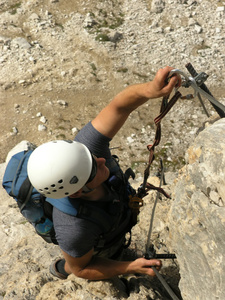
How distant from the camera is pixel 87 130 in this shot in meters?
4.24

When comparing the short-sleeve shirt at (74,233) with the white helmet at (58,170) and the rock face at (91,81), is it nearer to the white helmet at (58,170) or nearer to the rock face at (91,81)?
the white helmet at (58,170)

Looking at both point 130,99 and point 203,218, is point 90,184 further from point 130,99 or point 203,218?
point 203,218

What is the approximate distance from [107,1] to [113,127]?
11.7 metres

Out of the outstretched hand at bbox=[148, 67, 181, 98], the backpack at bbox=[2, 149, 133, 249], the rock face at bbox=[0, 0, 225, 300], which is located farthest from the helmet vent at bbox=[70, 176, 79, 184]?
the rock face at bbox=[0, 0, 225, 300]

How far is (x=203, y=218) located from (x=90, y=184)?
1505 millimetres

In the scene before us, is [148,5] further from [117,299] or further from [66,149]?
[117,299]

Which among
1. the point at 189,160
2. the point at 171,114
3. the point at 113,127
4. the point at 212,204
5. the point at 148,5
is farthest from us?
the point at 148,5

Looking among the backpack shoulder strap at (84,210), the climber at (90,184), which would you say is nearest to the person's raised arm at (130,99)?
the climber at (90,184)

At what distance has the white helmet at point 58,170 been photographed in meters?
3.36

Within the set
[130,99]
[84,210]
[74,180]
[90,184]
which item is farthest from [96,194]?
[130,99]

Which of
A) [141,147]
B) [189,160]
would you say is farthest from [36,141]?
[189,160]

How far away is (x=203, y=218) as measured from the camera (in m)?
2.66

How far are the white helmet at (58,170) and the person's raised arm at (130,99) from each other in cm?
78

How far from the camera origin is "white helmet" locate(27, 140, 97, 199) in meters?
3.36
